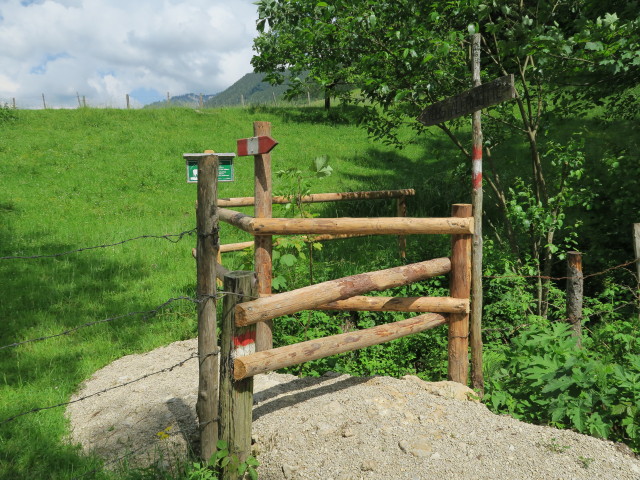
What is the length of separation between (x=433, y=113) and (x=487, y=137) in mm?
3075

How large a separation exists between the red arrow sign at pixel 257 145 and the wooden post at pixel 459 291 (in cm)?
148

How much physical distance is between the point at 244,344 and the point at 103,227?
8.04 meters

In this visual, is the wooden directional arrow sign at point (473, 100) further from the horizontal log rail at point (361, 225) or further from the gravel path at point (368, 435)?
the gravel path at point (368, 435)

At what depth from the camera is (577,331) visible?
4355 mm

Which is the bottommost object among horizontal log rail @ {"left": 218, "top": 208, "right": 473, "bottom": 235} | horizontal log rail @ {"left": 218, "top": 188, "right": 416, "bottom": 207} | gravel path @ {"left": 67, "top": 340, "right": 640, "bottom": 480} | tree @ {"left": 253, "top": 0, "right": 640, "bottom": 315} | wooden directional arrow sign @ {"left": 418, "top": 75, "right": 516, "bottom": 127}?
gravel path @ {"left": 67, "top": 340, "right": 640, "bottom": 480}

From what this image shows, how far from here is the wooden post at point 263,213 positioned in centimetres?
427

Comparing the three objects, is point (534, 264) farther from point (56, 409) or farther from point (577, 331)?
point (56, 409)

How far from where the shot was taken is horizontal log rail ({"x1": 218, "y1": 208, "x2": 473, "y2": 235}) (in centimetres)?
363

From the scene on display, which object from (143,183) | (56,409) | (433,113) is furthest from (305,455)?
(143,183)

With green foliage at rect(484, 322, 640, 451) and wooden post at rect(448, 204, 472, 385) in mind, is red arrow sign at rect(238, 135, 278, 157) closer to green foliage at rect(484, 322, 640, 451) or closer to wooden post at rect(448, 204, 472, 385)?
wooden post at rect(448, 204, 472, 385)

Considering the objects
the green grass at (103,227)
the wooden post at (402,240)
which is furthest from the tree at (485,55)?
the green grass at (103,227)

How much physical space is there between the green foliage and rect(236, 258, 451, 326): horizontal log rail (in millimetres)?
935

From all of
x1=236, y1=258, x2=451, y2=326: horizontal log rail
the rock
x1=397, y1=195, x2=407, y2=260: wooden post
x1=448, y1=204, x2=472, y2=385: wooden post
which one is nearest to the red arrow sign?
x1=236, y1=258, x2=451, y2=326: horizontal log rail

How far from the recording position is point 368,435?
9.97ft
